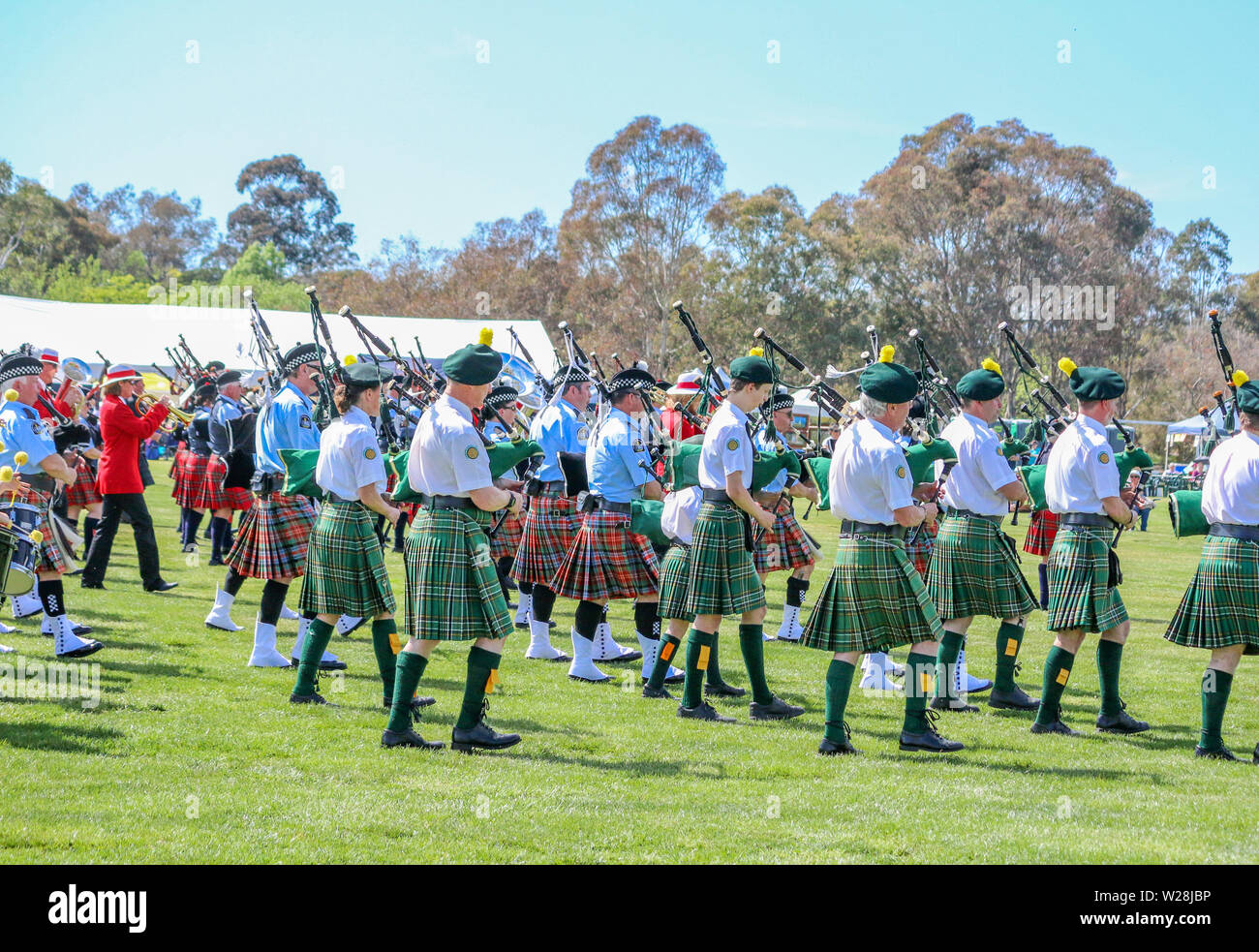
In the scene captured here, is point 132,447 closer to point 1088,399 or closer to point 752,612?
Result: point 752,612

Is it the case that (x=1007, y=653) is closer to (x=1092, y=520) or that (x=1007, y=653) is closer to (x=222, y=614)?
(x=1092, y=520)

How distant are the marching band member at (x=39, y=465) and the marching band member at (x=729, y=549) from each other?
365 cm

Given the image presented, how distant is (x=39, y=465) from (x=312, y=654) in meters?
2.29

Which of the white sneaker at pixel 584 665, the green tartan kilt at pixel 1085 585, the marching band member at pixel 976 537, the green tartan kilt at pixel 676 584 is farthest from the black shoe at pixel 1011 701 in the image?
the white sneaker at pixel 584 665

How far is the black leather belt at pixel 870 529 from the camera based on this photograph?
532cm

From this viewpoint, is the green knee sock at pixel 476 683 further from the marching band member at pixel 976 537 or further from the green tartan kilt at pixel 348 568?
the marching band member at pixel 976 537

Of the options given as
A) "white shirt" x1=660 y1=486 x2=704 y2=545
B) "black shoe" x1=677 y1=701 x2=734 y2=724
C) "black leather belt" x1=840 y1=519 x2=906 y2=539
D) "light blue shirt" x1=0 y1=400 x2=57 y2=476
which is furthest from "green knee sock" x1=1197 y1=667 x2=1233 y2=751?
"light blue shirt" x1=0 y1=400 x2=57 y2=476

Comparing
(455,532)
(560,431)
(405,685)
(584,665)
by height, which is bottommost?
(584,665)

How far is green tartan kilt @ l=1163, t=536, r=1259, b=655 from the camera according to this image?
538 centimetres

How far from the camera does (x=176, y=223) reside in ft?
283

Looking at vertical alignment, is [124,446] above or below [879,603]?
above

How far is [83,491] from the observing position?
34.9ft

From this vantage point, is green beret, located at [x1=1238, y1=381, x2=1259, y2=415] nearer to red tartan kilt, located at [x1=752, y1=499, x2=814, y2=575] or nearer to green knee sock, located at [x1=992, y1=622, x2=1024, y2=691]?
green knee sock, located at [x1=992, y1=622, x2=1024, y2=691]

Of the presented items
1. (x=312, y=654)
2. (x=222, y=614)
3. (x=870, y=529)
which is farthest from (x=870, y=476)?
(x=222, y=614)
